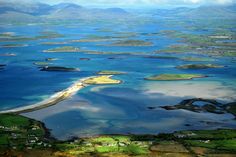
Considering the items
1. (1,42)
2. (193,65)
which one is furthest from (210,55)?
(1,42)

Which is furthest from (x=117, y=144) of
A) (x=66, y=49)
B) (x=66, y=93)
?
(x=66, y=49)

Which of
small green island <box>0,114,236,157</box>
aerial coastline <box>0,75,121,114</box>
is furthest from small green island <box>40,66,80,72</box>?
small green island <box>0,114,236,157</box>

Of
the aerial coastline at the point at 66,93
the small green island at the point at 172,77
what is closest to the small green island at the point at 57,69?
the aerial coastline at the point at 66,93

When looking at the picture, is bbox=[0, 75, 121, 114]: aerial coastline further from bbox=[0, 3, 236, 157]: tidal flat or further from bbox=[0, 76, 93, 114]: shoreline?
bbox=[0, 3, 236, 157]: tidal flat

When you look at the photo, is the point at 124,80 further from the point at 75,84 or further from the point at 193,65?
the point at 193,65

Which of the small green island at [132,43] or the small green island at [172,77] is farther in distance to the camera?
the small green island at [132,43]

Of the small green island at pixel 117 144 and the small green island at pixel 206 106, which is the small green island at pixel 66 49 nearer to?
the small green island at pixel 206 106
